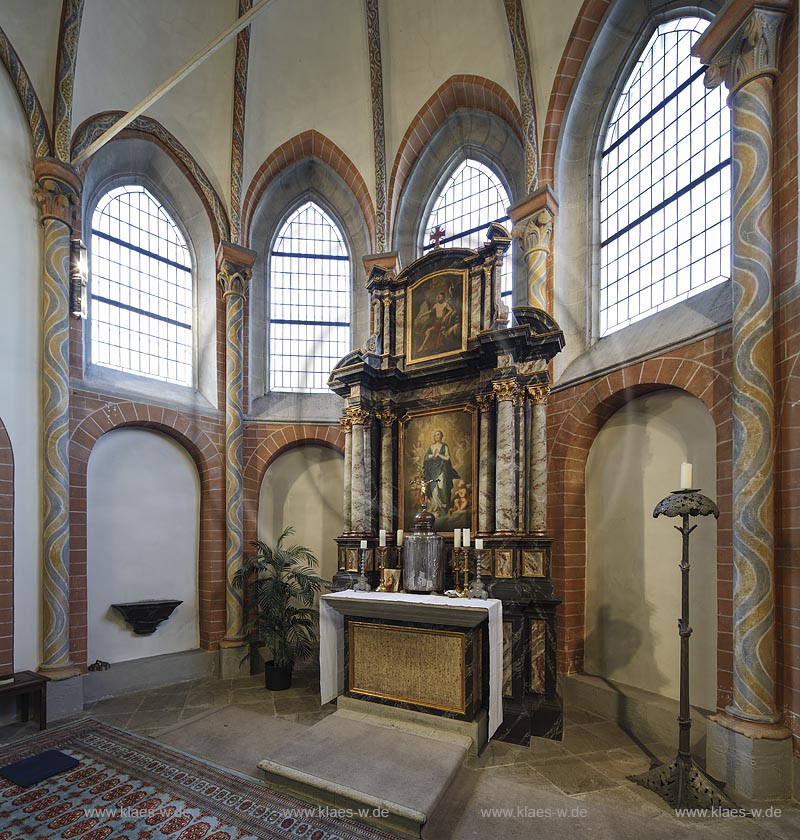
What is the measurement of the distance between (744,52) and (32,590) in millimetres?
8870

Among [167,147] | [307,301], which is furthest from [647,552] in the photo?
[167,147]

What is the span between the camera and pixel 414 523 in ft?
22.4

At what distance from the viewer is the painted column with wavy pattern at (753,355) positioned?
14.9 ft

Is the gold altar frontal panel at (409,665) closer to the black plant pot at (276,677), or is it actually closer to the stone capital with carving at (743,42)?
the black plant pot at (276,677)

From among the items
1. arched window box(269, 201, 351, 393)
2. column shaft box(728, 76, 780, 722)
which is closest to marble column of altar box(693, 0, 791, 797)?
column shaft box(728, 76, 780, 722)

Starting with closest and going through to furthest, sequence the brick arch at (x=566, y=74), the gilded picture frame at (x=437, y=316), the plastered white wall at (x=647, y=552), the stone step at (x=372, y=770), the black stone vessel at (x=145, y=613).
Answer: the stone step at (x=372, y=770) → the plastered white wall at (x=647, y=552) → the gilded picture frame at (x=437, y=316) → the brick arch at (x=566, y=74) → the black stone vessel at (x=145, y=613)

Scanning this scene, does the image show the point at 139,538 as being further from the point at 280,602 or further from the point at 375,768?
the point at 375,768

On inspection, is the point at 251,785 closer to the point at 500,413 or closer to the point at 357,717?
the point at 357,717

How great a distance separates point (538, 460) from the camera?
20.5 ft

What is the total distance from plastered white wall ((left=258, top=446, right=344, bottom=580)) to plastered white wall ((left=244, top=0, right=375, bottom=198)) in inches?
180

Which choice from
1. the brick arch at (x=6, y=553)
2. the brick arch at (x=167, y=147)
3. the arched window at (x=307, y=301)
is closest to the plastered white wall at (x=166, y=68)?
the brick arch at (x=167, y=147)

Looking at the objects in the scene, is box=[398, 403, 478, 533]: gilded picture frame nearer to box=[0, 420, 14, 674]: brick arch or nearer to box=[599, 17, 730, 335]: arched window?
box=[599, 17, 730, 335]: arched window

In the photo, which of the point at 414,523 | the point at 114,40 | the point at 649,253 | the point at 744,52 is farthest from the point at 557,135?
the point at 114,40

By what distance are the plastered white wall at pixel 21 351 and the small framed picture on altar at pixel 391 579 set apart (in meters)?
3.92
